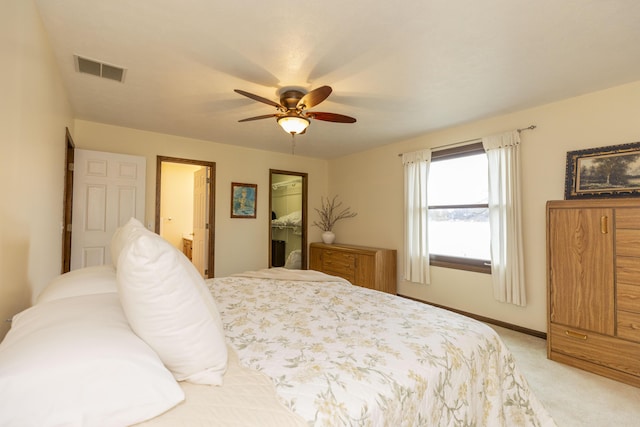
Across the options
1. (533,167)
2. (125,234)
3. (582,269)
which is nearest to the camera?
(125,234)

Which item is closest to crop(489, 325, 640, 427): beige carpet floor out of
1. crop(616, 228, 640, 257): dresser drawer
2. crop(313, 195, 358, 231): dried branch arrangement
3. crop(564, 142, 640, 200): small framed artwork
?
crop(616, 228, 640, 257): dresser drawer

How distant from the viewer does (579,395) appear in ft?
6.81

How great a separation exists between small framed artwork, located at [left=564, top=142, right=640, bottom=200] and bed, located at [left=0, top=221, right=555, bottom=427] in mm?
2222

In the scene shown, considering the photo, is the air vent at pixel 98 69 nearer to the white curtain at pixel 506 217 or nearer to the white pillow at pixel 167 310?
the white pillow at pixel 167 310

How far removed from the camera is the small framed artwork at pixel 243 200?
4.80 metres

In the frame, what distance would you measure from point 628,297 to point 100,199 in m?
5.36

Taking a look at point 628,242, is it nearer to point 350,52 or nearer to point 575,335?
point 575,335

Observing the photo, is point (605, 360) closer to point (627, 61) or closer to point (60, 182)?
point (627, 61)

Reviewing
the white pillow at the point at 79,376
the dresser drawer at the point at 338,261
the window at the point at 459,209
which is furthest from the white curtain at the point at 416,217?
the white pillow at the point at 79,376

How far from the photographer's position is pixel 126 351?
762mm

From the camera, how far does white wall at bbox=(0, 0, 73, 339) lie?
1.24 meters

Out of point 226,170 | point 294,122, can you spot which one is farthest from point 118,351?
point 226,170

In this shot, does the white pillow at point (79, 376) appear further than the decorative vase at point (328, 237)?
No

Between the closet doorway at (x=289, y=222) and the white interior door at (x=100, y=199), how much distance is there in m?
2.50
